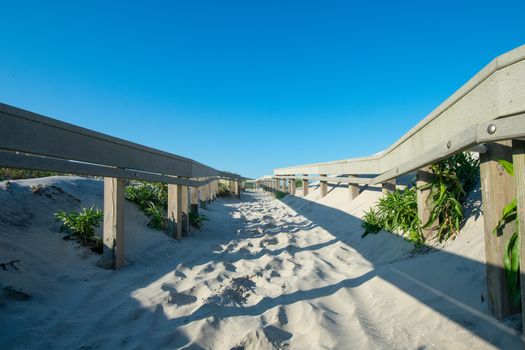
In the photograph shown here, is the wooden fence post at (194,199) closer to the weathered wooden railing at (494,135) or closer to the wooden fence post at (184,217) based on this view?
the wooden fence post at (184,217)

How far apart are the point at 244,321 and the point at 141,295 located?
3.53ft

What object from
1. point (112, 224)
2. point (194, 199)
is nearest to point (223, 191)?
point (194, 199)

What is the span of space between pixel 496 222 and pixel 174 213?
4.60m

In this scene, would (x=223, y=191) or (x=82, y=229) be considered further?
(x=223, y=191)

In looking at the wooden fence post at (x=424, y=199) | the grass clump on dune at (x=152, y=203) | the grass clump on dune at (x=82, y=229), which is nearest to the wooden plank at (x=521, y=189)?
the wooden fence post at (x=424, y=199)

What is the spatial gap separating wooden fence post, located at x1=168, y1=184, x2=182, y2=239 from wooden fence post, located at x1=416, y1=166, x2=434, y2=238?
365 cm

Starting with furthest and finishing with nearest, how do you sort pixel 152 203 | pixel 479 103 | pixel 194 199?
1. pixel 194 199
2. pixel 152 203
3. pixel 479 103

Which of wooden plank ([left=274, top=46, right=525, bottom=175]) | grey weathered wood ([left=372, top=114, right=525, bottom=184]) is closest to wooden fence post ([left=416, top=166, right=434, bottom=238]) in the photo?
wooden plank ([left=274, top=46, right=525, bottom=175])

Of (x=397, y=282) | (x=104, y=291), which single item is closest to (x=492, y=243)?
(x=397, y=282)

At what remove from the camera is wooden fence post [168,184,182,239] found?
549 cm

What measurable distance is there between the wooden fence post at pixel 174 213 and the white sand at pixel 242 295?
2.42 feet

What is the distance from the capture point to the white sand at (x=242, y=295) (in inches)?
83.7

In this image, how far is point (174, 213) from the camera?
5.57 meters

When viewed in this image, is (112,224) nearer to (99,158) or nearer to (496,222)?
(99,158)
